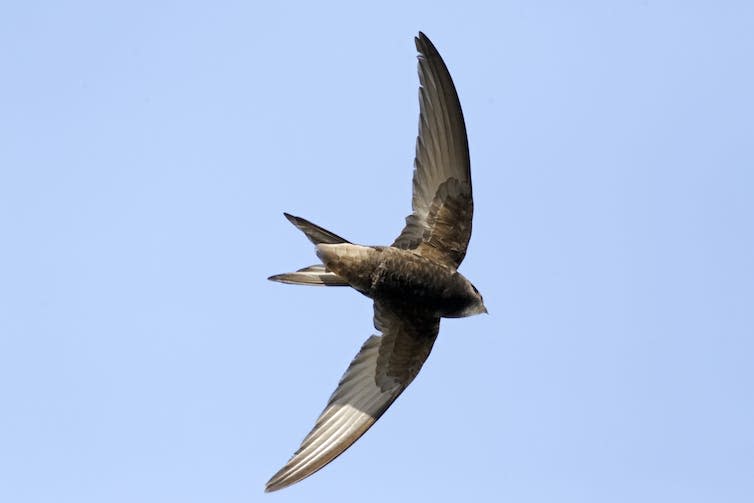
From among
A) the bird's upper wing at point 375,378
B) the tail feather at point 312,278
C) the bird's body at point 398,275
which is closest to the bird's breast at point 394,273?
the bird's body at point 398,275

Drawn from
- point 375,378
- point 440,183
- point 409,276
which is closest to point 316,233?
point 409,276

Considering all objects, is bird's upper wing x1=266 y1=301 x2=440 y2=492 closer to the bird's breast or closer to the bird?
the bird

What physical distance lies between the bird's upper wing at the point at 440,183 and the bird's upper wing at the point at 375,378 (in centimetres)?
62

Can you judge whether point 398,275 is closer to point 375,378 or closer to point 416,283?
point 416,283

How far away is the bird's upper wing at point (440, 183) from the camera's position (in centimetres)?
1178

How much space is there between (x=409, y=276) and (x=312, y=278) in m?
0.85

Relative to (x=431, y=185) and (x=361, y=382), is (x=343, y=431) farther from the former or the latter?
(x=431, y=185)

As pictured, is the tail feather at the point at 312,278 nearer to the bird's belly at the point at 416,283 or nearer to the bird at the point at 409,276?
the bird at the point at 409,276

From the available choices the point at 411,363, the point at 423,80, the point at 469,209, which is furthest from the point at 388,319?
the point at 423,80

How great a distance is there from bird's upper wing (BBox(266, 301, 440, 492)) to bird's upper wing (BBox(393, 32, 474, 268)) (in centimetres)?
62

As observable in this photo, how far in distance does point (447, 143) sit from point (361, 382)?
2.22 m

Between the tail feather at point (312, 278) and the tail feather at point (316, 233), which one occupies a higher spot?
the tail feather at point (316, 233)

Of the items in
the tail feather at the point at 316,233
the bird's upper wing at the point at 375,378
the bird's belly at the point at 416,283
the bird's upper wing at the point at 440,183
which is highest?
the bird's upper wing at the point at 440,183

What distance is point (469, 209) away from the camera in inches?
473
